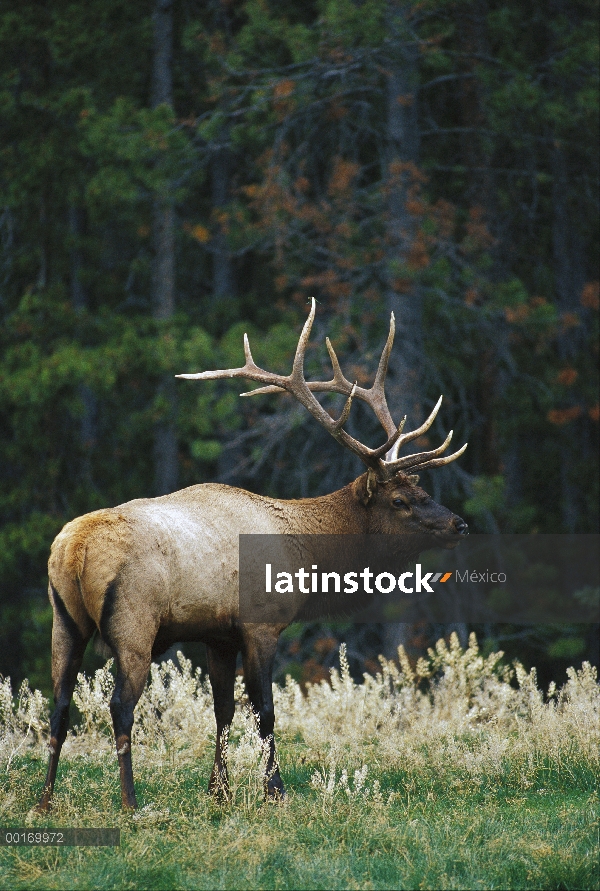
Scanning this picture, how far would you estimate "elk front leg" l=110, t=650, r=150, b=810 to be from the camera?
6.29 m

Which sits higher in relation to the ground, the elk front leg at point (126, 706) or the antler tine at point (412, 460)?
the antler tine at point (412, 460)

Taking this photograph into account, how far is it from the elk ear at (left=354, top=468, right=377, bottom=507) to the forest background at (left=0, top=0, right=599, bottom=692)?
595 cm

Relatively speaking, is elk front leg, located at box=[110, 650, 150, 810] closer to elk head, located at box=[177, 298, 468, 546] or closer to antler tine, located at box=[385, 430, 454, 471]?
elk head, located at box=[177, 298, 468, 546]

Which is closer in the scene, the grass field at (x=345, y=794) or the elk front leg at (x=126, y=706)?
the grass field at (x=345, y=794)

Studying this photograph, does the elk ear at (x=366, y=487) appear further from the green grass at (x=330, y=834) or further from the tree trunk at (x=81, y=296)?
the tree trunk at (x=81, y=296)

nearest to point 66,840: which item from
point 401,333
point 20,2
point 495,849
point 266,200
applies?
point 495,849

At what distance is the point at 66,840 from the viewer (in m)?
5.79

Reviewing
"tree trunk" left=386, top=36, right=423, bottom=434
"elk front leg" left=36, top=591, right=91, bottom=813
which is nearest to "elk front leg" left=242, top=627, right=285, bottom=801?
"elk front leg" left=36, top=591, right=91, bottom=813

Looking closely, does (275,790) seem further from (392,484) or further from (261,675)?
(392,484)

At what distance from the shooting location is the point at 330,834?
234 inches

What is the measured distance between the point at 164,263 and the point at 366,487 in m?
10.3

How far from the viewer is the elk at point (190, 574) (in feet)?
20.8

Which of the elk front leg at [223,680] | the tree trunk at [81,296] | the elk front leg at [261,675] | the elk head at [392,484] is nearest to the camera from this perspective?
A: the elk front leg at [261,675]

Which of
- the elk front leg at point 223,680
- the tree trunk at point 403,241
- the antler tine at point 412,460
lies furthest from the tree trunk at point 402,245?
the elk front leg at point 223,680
